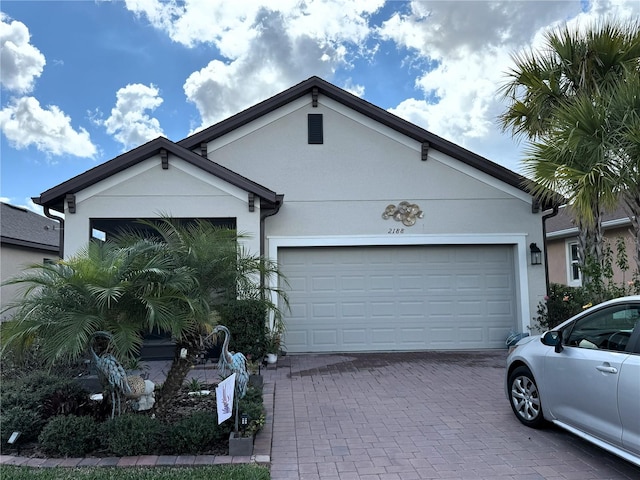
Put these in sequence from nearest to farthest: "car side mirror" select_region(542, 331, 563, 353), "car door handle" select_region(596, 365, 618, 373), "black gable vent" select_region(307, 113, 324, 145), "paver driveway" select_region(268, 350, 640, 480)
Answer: "car door handle" select_region(596, 365, 618, 373)
"paver driveway" select_region(268, 350, 640, 480)
"car side mirror" select_region(542, 331, 563, 353)
"black gable vent" select_region(307, 113, 324, 145)

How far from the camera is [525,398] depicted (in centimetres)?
523

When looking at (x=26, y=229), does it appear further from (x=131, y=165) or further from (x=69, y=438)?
(x=69, y=438)

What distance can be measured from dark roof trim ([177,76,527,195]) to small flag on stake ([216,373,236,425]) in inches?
283

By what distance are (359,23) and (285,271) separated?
6.36 meters

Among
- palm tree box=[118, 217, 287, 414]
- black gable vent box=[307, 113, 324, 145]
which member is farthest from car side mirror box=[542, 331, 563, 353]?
black gable vent box=[307, 113, 324, 145]

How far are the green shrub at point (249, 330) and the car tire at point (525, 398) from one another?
14.8 feet

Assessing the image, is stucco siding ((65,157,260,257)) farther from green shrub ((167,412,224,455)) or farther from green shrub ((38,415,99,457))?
green shrub ((38,415,99,457))

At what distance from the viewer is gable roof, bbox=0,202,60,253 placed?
48.2 feet

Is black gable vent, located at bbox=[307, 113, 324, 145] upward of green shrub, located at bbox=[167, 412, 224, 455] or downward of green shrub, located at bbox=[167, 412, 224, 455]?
upward

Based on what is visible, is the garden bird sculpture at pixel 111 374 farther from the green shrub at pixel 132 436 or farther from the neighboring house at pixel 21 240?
the neighboring house at pixel 21 240

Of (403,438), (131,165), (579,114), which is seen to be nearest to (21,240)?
(131,165)

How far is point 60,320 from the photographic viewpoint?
432 centimetres

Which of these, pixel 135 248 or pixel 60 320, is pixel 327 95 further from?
pixel 60 320

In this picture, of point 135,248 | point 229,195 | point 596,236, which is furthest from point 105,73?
point 596,236
